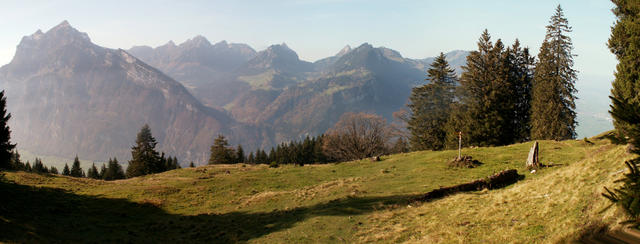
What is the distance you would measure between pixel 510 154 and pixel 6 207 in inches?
1622

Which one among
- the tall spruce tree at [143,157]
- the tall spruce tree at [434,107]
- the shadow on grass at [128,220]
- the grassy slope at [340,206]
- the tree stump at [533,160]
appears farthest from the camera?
the tall spruce tree at [143,157]

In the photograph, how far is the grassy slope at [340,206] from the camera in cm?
1230

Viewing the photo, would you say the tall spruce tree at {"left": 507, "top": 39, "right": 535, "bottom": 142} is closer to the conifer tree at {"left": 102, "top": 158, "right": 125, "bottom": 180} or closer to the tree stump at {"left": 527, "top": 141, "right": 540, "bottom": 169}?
the tree stump at {"left": 527, "top": 141, "right": 540, "bottom": 169}

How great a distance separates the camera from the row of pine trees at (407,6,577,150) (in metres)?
50.3

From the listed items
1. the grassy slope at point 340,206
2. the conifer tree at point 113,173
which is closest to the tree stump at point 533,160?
the grassy slope at point 340,206

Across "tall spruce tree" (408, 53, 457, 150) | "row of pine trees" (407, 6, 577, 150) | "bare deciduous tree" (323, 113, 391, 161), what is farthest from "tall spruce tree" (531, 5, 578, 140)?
"bare deciduous tree" (323, 113, 391, 161)

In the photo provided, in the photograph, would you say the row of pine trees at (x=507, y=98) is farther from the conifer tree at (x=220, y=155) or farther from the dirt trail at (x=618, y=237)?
the conifer tree at (x=220, y=155)

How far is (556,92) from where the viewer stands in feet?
165

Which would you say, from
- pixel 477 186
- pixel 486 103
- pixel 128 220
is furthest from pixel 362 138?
pixel 128 220

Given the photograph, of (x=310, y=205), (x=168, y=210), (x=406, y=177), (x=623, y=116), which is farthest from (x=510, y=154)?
(x=168, y=210)

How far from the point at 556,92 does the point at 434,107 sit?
63.2 ft

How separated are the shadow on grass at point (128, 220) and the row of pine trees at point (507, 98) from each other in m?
37.0

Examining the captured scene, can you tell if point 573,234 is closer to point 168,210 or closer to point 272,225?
point 272,225

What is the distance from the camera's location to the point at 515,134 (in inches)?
2163
